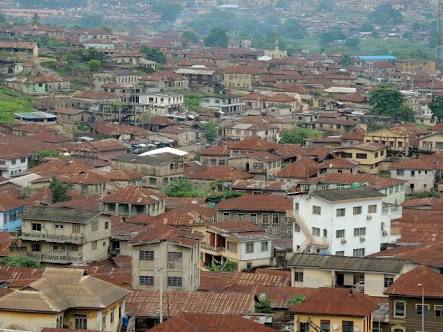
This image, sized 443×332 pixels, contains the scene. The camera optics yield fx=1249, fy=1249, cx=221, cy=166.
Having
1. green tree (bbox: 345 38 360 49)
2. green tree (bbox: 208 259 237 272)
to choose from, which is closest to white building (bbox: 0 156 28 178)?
green tree (bbox: 208 259 237 272)

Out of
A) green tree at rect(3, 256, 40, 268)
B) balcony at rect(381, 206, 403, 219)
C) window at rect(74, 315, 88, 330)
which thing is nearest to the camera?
window at rect(74, 315, 88, 330)

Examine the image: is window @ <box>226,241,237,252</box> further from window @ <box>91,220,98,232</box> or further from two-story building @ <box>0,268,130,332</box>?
two-story building @ <box>0,268,130,332</box>

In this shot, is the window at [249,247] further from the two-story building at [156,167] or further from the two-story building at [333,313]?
the two-story building at [156,167]

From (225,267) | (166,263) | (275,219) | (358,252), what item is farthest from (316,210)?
(166,263)

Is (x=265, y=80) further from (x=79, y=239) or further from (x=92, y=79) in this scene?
(x=79, y=239)

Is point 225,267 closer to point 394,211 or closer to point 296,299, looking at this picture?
point 296,299

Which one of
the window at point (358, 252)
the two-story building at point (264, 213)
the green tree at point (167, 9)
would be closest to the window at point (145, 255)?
the window at point (358, 252)
